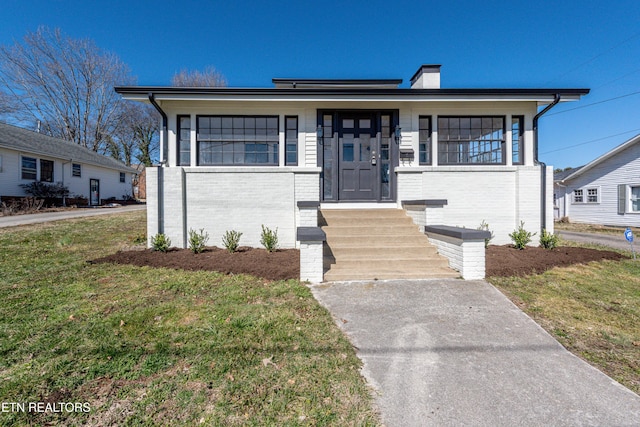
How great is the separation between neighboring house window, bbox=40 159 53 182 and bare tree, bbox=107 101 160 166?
36.1 ft

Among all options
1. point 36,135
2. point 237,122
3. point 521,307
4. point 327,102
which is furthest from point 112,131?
point 521,307

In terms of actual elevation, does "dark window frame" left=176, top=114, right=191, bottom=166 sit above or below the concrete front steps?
above

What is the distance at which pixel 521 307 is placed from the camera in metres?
3.47

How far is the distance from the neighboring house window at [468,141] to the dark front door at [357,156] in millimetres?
1887

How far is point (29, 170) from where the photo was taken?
1591 centimetres

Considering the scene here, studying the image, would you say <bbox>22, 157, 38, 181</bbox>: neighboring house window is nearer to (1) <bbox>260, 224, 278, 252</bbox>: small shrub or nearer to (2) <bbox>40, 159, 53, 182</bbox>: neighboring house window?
(2) <bbox>40, 159, 53, 182</bbox>: neighboring house window

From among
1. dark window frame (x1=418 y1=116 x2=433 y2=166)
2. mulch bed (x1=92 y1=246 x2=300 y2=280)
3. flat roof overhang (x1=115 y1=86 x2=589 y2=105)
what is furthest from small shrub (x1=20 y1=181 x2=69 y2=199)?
dark window frame (x1=418 y1=116 x2=433 y2=166)

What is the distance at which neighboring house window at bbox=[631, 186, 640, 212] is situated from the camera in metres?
13.7

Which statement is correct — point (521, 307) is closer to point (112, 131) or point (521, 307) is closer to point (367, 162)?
point (367, 162)

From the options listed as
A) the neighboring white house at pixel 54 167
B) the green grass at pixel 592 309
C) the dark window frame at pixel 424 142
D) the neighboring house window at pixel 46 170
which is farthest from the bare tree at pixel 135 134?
the green grass at pixel 592 309

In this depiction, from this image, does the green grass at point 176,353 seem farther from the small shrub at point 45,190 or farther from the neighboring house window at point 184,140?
the small shrub at point 45,190

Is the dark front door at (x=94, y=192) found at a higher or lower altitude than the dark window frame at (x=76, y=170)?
lower

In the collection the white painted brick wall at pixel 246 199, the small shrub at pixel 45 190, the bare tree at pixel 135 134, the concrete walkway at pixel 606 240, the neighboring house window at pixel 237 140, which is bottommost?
the concrete walkway at pixel 606 240

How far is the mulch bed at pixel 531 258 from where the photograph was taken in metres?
4.77
